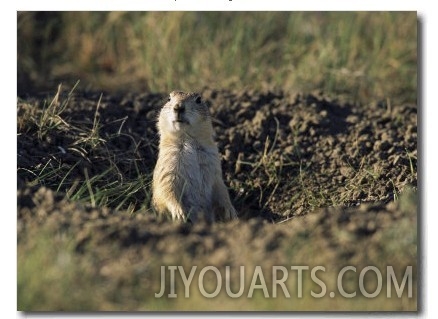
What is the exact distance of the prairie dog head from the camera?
6.88 meters

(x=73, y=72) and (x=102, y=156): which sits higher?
(x=73, y=72)

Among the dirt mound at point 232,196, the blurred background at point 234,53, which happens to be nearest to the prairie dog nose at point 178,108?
the dirt mound at point 232,196

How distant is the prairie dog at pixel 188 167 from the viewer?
693cm

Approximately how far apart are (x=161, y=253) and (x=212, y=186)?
6.18ft

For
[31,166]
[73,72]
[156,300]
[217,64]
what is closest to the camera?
[156,300]

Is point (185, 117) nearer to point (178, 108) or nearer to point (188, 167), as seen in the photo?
point (178, 108)

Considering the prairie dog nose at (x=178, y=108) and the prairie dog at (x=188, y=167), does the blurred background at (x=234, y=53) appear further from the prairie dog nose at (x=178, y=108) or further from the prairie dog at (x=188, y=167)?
the prairie dog nose at (x=178, y=108)

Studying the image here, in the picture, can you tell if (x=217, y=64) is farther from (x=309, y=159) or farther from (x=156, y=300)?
(x=156, y=300)

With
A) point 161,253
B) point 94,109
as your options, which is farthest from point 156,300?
A: point 94,109

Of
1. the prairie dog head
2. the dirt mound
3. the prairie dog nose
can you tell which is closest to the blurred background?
the dirt mound

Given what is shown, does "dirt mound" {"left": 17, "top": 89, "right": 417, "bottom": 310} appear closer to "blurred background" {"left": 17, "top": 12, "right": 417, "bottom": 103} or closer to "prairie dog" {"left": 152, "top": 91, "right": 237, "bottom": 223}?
"prairie dog" {"left": 152, "top": 91, "right": 237, "bottom": 223}

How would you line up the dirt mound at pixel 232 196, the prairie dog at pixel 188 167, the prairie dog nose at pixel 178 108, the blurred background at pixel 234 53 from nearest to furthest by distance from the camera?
the dirt mound at pixel 232 196 → the prairie dog nose at pixel 178 108 → the prairie dog at pixel 188 167 → the blurred background at pixel 234 53

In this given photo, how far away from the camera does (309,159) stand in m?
8.06
